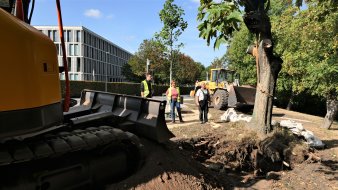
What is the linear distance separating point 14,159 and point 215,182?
144 inches

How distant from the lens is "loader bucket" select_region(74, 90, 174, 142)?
18.0ft

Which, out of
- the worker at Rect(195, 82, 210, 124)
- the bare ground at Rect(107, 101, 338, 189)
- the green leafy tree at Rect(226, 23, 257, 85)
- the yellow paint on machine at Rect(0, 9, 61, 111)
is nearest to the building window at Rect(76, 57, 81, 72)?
the green leafy tree at Rect(226, 23, 257, 85)

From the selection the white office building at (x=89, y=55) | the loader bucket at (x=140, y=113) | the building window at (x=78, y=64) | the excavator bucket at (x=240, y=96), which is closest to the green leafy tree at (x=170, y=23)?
the excavator bucket at (x=240, y=96)

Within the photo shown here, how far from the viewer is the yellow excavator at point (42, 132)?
3.19 m

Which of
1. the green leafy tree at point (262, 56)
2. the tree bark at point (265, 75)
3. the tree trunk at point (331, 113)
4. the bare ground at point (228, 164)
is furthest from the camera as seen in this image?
the tree trunk at point (331, 113)

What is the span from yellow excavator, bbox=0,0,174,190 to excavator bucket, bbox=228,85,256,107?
15686 millimetres

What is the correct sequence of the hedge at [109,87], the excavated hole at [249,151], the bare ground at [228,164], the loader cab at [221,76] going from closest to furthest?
the bare ground at [228,164] < the excavated hole at [249,151] < the loader cab at [221,76] < the hedge at [109,87]

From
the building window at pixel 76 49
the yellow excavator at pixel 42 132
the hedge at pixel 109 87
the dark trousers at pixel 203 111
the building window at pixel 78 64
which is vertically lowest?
the hedge at pixel 109 87

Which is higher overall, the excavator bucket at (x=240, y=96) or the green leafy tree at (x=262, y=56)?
the green leafy tree at (x=262, y=56)

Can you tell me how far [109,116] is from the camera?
5207 millimetres

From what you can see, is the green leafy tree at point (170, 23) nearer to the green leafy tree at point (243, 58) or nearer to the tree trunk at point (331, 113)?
the tree trunk at point (331, 113)

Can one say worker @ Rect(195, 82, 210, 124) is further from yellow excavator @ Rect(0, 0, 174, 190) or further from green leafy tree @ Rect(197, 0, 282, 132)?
yellow excavator @ Rect(0, 0, 174, 190)

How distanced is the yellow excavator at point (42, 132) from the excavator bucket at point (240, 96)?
15686 millimetres

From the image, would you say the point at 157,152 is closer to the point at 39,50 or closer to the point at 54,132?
the point at 54,132
